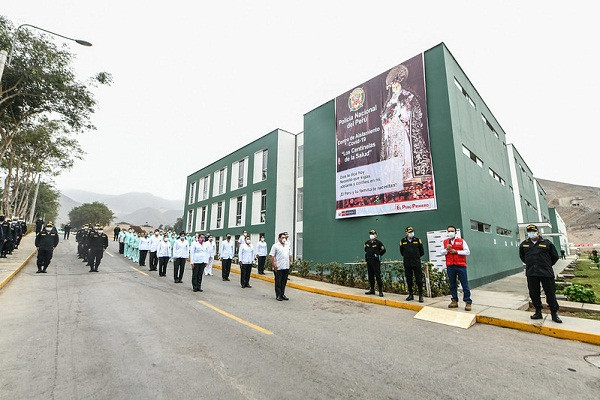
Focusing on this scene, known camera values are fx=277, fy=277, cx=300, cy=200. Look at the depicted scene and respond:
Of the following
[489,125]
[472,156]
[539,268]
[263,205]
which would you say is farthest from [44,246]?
[489,125]

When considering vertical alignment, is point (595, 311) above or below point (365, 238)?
below

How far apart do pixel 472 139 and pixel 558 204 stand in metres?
157

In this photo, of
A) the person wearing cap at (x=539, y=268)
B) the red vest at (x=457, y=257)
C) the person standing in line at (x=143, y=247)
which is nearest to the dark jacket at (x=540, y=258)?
the person wearing cap at (x=539, y=268)

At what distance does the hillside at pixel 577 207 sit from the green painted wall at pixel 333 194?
105117mm

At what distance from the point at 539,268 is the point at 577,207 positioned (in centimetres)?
15915

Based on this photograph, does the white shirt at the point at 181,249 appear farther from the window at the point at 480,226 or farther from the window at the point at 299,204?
the window at the point at 480,226

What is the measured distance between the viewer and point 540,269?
617 cm

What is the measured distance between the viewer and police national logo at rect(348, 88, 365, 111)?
51.3ft

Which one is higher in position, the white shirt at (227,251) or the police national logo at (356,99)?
the police national logo at (356,99)

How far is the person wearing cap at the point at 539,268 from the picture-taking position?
604cm

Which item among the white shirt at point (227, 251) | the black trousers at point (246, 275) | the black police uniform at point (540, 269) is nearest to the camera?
the black police uniform at point (540, 269)

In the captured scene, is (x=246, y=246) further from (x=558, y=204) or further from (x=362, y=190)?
(x=558, y=204)

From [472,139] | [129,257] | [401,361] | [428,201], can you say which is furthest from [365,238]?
[129,257]

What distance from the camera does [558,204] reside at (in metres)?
126
